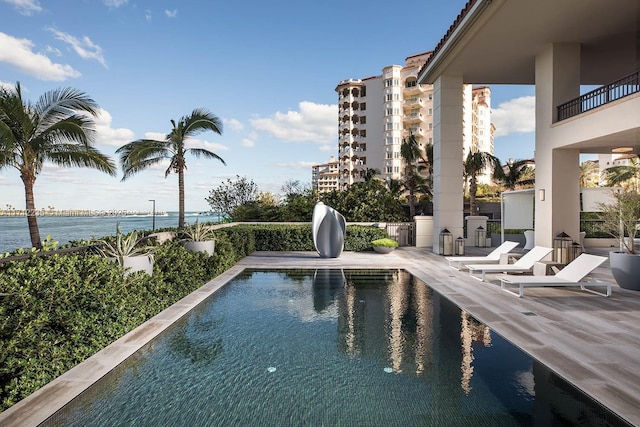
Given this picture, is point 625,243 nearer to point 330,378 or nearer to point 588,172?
point 330,378

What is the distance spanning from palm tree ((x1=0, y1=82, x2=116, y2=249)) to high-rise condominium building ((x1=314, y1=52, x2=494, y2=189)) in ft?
159

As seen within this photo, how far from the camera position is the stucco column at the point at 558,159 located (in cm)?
1142

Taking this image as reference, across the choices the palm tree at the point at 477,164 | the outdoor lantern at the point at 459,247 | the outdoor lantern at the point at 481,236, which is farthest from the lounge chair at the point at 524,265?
the palm tree at the point at 477,164

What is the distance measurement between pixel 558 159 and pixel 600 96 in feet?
6.88

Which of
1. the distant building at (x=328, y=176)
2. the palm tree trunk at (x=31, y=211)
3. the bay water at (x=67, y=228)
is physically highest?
the distant building at (x=328, y=176)

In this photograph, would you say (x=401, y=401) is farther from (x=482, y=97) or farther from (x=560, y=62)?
(x=482, y=97)

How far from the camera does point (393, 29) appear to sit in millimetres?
31359

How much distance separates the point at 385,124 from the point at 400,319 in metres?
62.0

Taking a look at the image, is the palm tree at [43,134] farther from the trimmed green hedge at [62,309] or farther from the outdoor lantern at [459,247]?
the outdoor lantern at [459,247]

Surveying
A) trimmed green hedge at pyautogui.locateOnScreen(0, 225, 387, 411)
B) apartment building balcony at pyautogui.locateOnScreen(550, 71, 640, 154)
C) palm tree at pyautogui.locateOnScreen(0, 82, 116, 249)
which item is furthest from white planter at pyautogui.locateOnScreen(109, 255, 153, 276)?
apartment building balcony at pyautogui.locateOnScreen(550, 71, 640, 154)

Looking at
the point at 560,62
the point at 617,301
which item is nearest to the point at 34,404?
the point at 617,301

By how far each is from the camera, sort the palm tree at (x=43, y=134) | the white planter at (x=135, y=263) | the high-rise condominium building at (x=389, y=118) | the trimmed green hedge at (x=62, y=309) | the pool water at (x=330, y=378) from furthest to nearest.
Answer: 1. the high-rise condominium building at (x=389, y=118)
2. the palm tree at (x=43, y=134)
3. the white planter at (x=135, y=263)
4. the trimmed green hedge at (x=62, y=309)
5. the pool water at (x=330, y=378)

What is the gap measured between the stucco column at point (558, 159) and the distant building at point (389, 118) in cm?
4711

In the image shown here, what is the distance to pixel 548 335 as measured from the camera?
18.2ft
